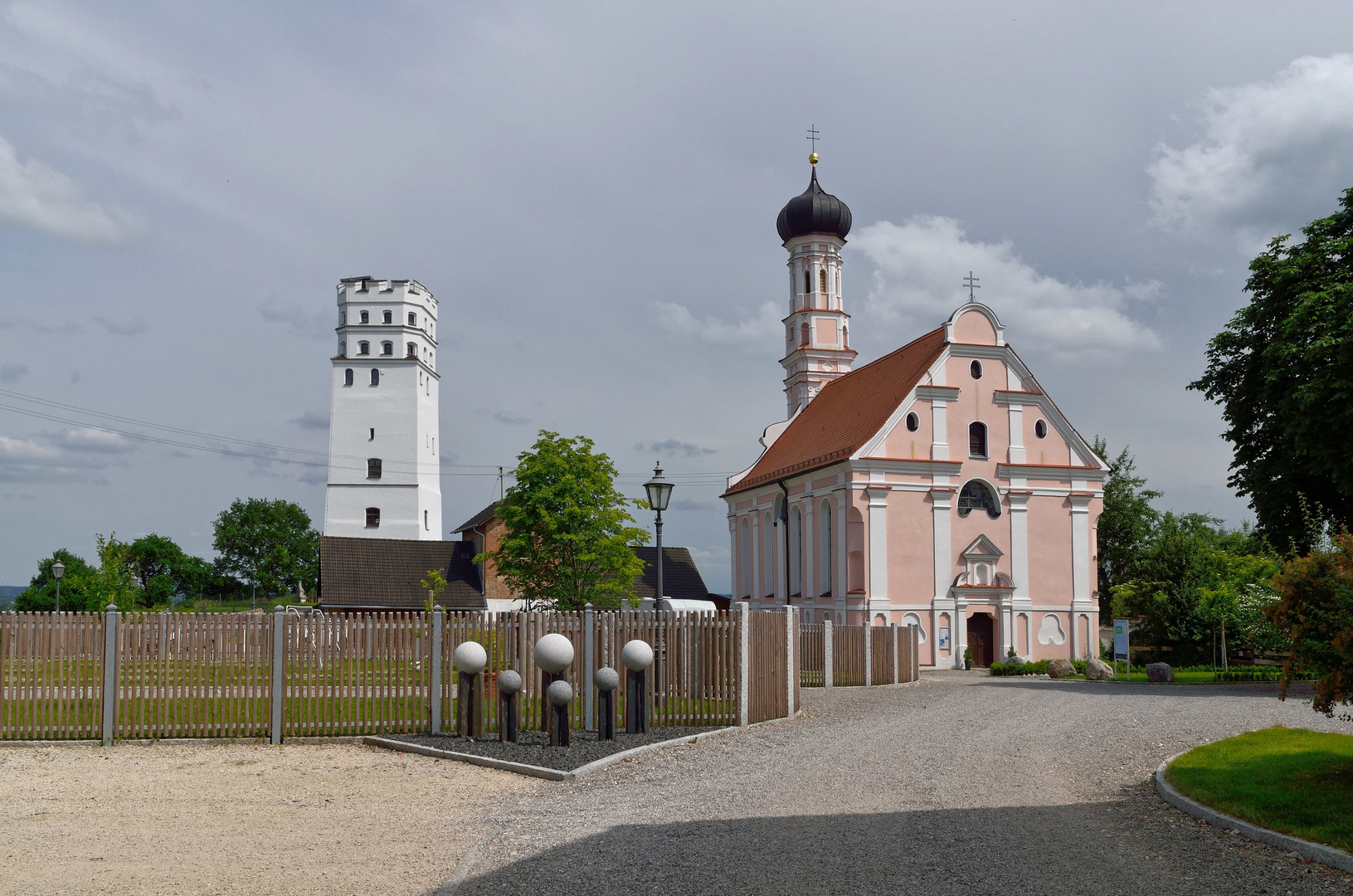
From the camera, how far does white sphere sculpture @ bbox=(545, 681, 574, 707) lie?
→ 565 inches

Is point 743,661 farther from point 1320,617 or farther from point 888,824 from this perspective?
point 1320,617

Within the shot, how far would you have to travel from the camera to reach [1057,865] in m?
8.34

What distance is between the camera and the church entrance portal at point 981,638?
40594 mm

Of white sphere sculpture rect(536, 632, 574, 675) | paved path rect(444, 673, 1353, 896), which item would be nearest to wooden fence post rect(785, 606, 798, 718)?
paved path rect(444, 673, 1353, 896)

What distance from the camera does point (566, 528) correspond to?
123 feet

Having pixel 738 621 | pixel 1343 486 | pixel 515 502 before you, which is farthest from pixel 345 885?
pixel 515 502

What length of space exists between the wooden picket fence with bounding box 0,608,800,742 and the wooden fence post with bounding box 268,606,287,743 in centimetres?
1

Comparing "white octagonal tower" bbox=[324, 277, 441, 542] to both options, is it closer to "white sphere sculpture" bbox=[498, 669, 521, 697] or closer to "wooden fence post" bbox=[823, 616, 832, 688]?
"wooden fence post" bbox=[823, 616, 832, 688]

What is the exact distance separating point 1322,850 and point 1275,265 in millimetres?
23135

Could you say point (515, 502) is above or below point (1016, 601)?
above

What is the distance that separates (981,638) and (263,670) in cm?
3025

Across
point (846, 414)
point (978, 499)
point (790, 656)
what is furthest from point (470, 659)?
point (846, 414)

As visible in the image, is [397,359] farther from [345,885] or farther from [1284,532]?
[345,885]

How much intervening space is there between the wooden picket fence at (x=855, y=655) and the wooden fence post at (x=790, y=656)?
25.9 ft
